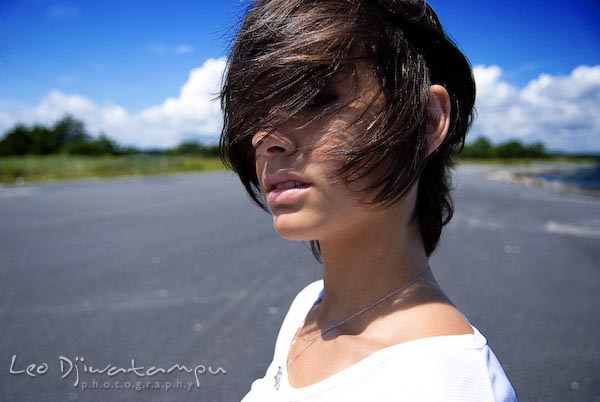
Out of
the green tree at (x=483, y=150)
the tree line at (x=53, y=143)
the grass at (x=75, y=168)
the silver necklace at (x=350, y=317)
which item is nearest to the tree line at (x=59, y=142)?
the tree line at (x=53, y=143)

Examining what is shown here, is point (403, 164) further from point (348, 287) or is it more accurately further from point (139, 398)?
point (139, 398)

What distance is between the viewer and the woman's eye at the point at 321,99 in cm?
99

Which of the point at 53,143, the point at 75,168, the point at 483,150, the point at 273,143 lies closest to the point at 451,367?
the point at 273,143

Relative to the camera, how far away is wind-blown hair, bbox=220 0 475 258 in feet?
3.15


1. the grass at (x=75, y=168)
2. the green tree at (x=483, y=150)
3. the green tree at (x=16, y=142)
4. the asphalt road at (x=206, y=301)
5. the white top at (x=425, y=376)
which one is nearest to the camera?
the white top at (x=425, y=376)

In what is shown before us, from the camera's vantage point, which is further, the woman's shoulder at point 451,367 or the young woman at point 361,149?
the young woman at point 361,149

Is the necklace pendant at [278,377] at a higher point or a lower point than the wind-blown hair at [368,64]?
lower

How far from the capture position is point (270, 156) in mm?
1059

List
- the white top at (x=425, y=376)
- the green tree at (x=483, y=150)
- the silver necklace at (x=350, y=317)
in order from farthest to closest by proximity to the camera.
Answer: the green tree at (x=483, y=150) → the silver necklace at (x=350, y=317) → the white top at (x=425, y=376)

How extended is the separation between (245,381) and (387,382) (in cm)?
193

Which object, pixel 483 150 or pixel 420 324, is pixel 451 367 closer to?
pixel 420 324

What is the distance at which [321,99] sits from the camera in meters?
1.00

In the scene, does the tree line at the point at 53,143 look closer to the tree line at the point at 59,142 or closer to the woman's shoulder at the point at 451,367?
the tree line at the point at 59,142

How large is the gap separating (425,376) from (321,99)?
0.60m
